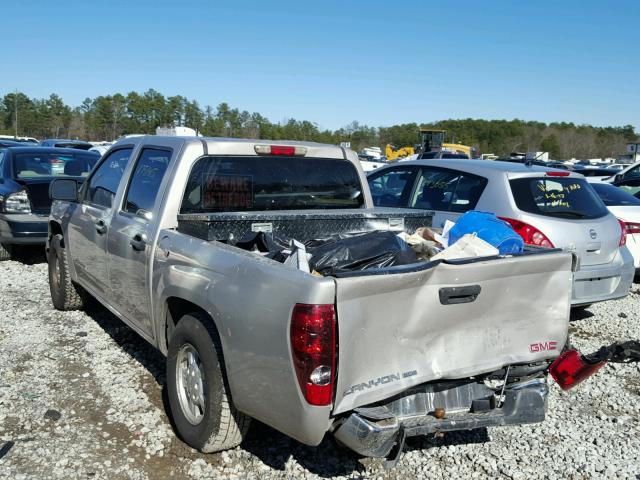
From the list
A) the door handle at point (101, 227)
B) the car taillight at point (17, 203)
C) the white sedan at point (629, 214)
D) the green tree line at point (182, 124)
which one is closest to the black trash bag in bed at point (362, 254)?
A: the door handle at point (101, 227)

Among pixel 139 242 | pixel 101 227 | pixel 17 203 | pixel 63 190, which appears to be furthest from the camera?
pixel 17 203

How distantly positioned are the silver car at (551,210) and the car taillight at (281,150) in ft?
6.80

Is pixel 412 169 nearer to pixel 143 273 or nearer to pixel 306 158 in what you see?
pixel 306 158

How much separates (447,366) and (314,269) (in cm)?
88

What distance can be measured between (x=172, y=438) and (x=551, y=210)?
4.13 metres

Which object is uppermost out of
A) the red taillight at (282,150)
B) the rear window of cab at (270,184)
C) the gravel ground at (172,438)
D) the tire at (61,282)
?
the red taillight at (282,150)

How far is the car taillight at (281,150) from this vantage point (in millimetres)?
4629

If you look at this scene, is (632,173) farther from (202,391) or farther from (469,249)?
(202,391)

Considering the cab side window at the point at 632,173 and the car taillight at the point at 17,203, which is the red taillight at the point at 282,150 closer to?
the car taillight at the point at 17,203

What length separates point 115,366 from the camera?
5117 mm

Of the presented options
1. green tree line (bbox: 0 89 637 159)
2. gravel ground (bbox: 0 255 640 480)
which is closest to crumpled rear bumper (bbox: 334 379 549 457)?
gravel ground (bbox: 0 255 640 480)

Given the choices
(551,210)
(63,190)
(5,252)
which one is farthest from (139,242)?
(5,252)

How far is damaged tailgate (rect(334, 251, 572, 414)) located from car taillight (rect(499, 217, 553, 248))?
2400mm

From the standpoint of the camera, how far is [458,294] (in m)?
3.07
